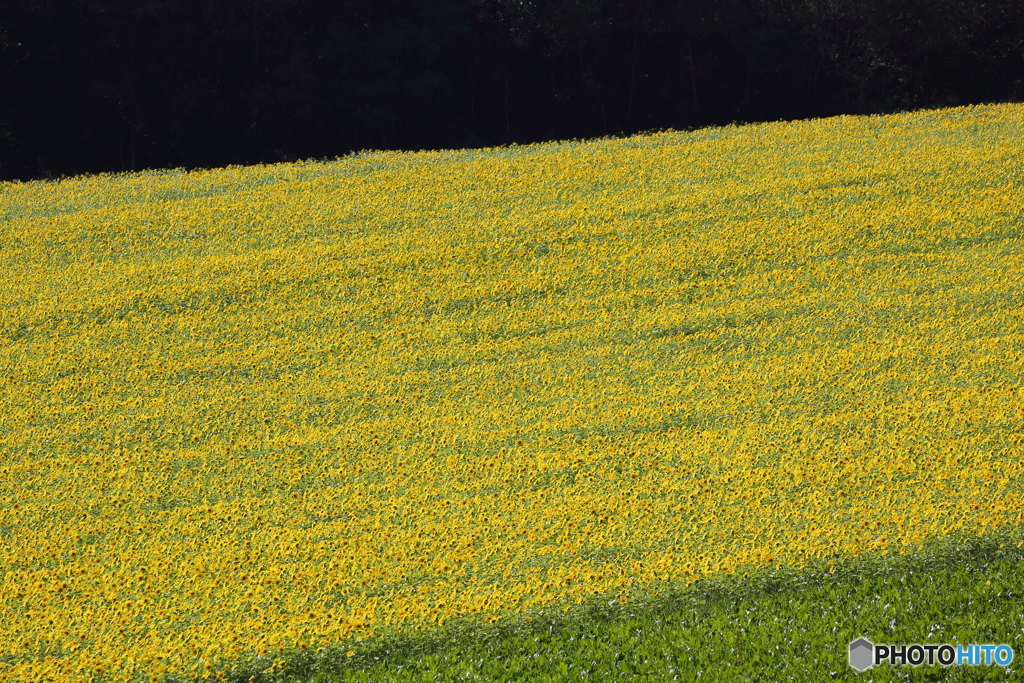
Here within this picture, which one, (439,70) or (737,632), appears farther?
(439,70)

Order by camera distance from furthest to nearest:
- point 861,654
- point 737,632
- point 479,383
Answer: point 479,383 → point 737,632 → point 861,654

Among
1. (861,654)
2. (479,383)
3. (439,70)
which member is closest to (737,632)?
(861,654)

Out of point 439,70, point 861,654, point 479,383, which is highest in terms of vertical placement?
point 439,70

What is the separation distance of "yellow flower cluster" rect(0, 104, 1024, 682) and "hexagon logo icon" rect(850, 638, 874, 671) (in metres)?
1.55

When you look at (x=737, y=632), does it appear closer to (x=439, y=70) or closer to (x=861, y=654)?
(x=861, y=654)

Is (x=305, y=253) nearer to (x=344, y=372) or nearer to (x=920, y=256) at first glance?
(x=344, y=372)

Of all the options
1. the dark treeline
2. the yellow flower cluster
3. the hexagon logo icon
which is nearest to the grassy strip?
the hexagon logo icon

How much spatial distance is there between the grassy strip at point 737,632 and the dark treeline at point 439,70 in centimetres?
3790

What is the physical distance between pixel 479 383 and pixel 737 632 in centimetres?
778

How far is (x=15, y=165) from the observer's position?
45844mm

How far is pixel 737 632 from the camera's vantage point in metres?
10.1

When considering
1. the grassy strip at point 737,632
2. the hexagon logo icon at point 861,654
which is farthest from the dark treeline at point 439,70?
the hexagon logo icon at point 861,654

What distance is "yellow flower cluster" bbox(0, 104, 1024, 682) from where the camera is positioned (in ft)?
37.7

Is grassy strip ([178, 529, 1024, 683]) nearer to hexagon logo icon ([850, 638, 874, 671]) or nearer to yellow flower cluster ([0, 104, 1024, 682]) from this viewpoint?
hexagon logo icon ([850, 638, 874, 671])
